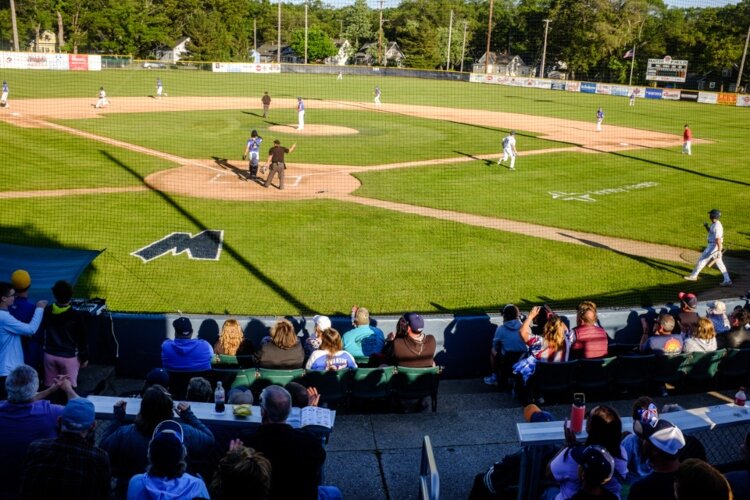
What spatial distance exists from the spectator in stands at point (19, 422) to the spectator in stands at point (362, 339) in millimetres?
4065

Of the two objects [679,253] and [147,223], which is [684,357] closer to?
[679,253]

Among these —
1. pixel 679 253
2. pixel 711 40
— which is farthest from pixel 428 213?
pixel 711 40

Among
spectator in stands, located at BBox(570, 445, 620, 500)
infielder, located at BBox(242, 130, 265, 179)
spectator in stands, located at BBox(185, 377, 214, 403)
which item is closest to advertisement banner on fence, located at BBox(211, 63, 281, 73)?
infielder, located at BBox(242, 130, 265, 179)

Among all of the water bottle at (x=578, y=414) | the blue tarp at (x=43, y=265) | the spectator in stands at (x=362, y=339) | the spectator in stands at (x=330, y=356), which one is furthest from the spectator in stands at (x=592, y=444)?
the blue tarp at (x=43, y=265)

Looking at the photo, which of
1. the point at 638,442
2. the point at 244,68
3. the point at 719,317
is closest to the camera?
the point at 638,442

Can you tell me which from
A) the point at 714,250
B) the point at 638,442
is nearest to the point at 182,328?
the point at 638,442

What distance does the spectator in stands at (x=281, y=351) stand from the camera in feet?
24.8

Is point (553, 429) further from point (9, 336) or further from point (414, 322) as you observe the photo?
point (9, 336)

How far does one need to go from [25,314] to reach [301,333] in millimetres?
3422

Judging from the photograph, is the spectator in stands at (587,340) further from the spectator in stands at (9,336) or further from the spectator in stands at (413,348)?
the spectator in stands at (9,336)

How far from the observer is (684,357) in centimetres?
805

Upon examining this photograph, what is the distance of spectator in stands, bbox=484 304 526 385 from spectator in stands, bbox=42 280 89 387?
16.1 ft

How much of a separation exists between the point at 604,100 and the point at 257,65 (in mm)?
35619

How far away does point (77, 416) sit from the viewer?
4.19 metres
